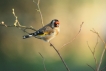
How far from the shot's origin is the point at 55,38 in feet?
18.5

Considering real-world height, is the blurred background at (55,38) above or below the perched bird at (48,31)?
below

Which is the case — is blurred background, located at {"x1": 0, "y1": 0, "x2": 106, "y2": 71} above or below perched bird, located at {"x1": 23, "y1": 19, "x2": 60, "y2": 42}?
below

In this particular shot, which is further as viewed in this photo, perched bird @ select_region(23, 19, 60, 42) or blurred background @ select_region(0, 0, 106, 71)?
blurred background @ select_region(0, 0, 106, 71)

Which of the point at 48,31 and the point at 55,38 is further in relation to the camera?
the point at 55,38

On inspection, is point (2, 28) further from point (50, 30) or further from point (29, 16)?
point (50, 30)

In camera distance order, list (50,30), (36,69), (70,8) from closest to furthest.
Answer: (50,30) → (36,69) → (70,8)

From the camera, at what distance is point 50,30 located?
8.27 ft

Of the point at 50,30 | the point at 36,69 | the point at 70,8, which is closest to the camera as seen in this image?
the point at 50,30

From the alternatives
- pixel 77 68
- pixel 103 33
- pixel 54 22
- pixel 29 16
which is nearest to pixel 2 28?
pixel 29 16

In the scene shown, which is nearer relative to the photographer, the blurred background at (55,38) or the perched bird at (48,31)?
the perched bird at (48,31)

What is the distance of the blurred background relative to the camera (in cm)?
555

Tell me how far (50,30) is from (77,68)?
115 inches

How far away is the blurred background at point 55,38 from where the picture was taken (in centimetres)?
555

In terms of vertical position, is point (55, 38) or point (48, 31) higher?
point (48, 31)
